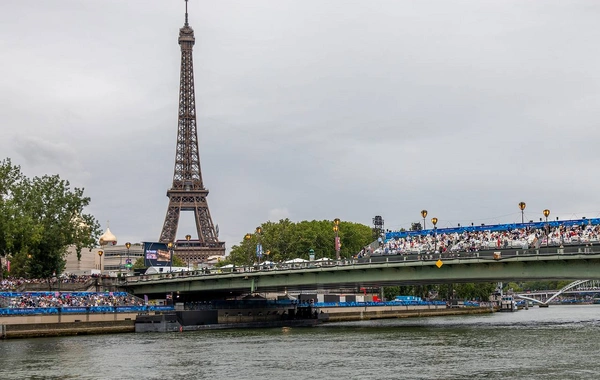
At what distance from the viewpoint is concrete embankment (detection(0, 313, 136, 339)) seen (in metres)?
81.6

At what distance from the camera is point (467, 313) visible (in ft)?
A: 514

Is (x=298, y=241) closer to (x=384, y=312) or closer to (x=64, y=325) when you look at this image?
(x=384, y=312)

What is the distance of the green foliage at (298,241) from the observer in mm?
162625

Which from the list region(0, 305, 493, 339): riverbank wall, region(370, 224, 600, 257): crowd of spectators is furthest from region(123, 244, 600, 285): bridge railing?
region(0, 305, 493, 339): riverbank wall

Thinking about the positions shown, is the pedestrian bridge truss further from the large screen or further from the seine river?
the large screen

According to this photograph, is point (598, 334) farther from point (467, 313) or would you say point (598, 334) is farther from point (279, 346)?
point (467, 313)

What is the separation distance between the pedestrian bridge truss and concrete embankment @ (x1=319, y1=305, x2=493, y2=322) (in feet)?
85.2

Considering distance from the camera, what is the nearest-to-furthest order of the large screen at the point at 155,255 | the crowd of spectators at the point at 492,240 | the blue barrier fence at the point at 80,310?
the crowd of spectators at the point at 492,240, the blue barrier fence at the point at 80,310, the large screen at the point at 155,255

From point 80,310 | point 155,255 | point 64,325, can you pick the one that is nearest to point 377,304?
point 155,255

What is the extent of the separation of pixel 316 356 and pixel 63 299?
41.5 m

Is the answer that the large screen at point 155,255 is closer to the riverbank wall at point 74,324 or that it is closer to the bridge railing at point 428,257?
the bridge railing at point 428,257

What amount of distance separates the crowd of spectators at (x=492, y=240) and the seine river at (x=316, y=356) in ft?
27.6

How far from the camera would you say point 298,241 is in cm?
16350

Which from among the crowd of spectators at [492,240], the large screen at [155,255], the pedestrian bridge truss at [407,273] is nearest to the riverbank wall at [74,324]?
the pedestrian bridge truss at [407,273]
